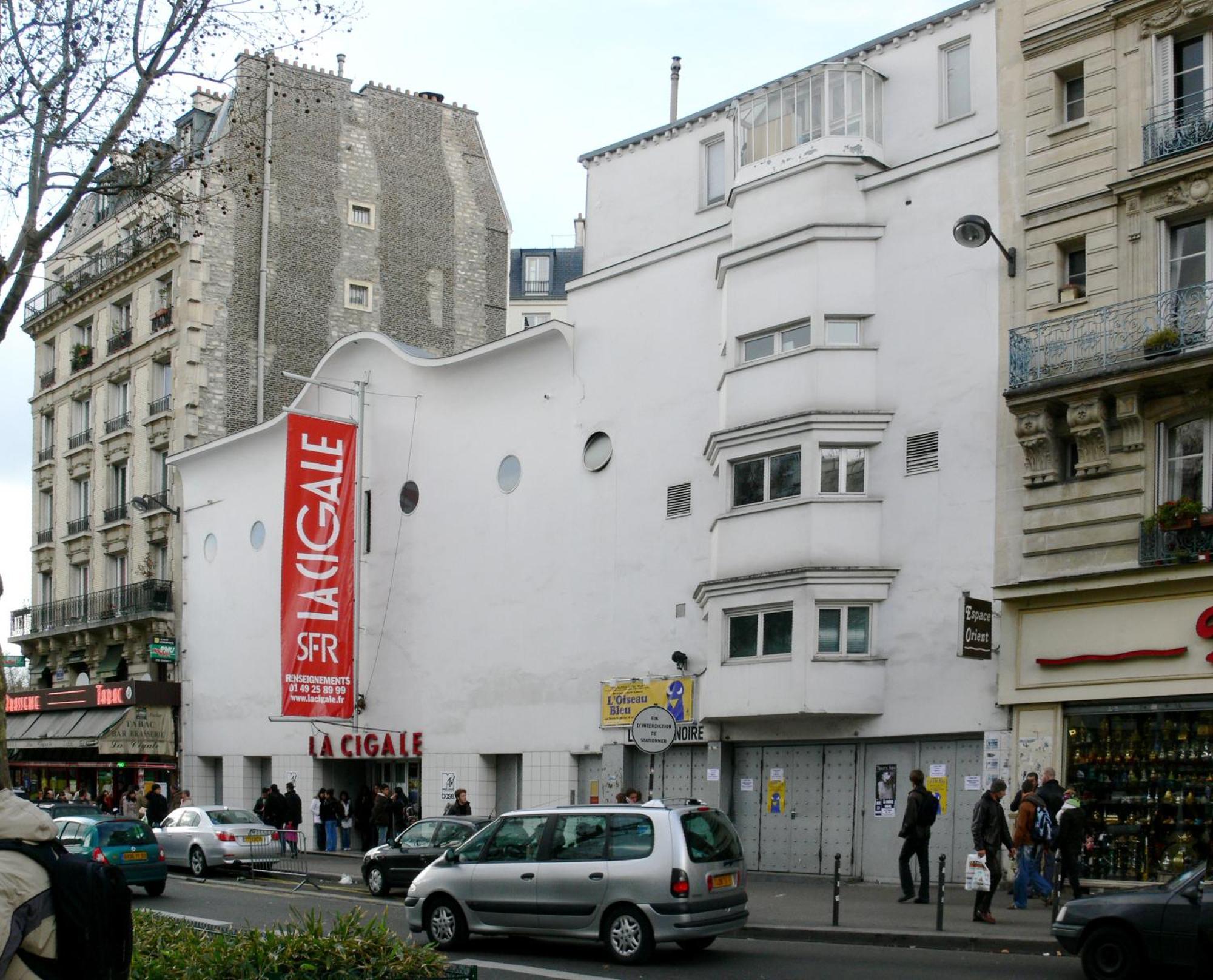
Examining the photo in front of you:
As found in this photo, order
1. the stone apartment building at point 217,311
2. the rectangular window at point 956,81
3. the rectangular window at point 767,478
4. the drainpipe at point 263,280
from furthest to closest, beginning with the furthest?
the drainpipe at point 263,280
the stone apartment building at point 217,311
the rectangular window at point 767,478
the rectangular window at point 956,81

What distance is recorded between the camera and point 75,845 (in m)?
23.3

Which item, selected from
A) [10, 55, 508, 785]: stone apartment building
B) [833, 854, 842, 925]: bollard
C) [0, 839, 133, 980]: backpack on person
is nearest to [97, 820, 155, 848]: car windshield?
[833, 854, 842, 925]: bollard

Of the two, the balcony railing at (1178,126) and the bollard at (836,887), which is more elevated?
the balcony railing at (1178,126)

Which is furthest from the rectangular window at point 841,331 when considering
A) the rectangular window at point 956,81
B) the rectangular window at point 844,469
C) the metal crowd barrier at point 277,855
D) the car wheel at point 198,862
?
the car wheel at point 198,862

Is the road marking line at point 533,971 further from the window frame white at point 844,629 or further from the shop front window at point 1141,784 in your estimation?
the window frame white at point 844,629

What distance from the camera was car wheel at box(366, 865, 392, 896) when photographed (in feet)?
77.2

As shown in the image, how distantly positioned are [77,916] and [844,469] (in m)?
20.4

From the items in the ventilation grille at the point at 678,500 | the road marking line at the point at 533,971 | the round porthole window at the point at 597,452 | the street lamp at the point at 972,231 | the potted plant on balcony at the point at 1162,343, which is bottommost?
the road marking line at the point at 533,971

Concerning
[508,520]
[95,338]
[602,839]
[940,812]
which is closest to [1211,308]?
[940,812]

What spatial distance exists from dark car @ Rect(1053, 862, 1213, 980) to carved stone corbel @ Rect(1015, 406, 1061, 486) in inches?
354

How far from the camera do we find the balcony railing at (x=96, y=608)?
43.6 m

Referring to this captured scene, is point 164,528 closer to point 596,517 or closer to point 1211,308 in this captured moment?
point 596,517

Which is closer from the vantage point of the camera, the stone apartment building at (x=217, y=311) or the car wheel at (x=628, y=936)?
the car wheel at (x=628, y=936)

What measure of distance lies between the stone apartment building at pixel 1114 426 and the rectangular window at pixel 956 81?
157 cm
